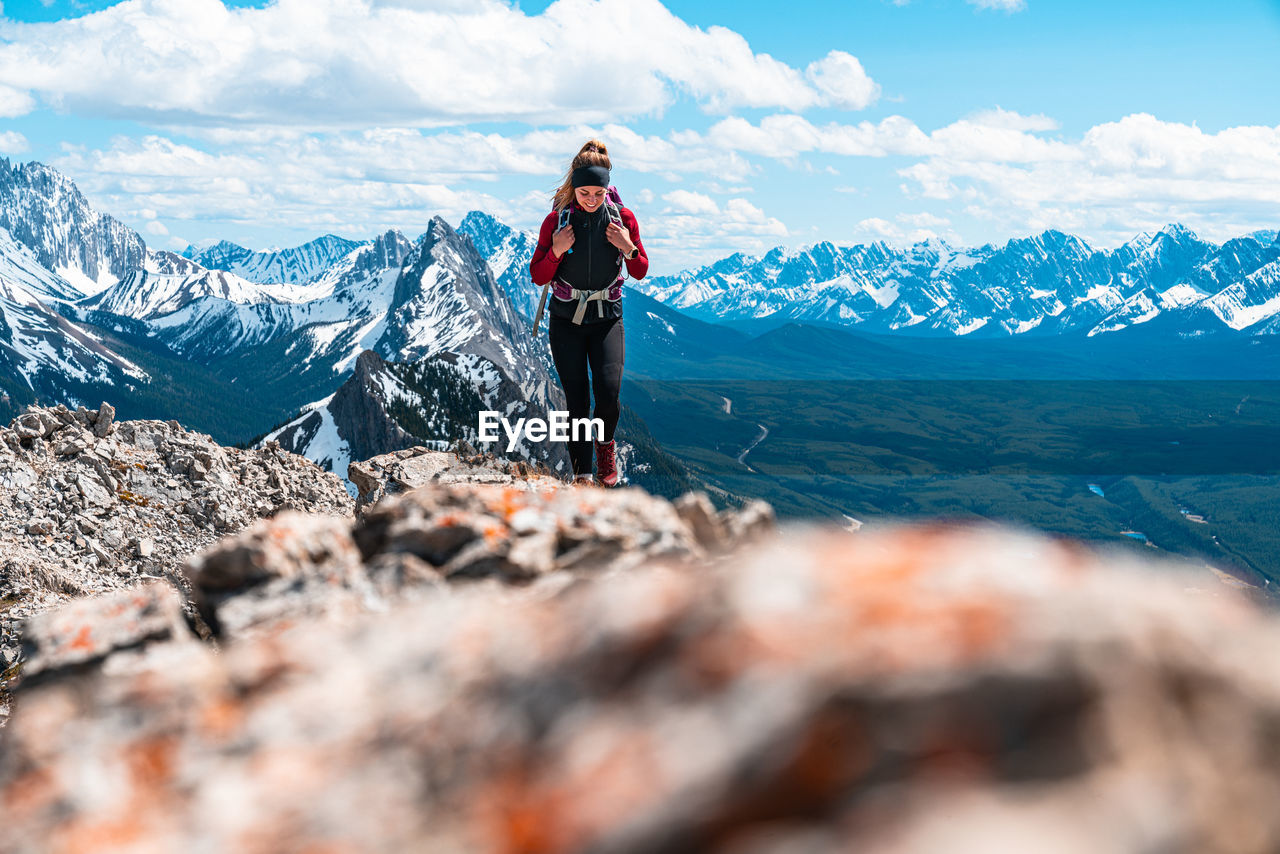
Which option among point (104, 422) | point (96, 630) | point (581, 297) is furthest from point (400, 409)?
point (96, 630)

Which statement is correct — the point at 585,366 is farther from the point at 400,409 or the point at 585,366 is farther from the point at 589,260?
the point at 400,409

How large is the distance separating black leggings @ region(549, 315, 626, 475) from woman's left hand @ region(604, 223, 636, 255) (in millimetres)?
1412

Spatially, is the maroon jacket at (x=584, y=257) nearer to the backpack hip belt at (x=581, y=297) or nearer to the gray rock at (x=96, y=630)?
the backpack hip belt at (x=581, y=297)

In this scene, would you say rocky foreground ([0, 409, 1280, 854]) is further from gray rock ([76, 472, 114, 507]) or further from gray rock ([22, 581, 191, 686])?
gray rock ([76, 472, 114, 507])

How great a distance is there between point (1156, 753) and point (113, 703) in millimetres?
5336

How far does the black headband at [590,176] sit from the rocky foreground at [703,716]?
9.11 meters

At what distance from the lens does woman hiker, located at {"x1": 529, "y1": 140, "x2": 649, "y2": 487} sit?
44.7 feet

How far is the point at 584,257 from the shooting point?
14.0 metres

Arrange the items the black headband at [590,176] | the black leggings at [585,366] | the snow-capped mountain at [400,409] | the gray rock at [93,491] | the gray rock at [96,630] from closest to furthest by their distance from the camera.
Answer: the gray rock at [96,630]
the black headband at [590,176]
the black leggings at [585,366]
the gray rock at [93,491]
the snow-capped mountain at [400,409]

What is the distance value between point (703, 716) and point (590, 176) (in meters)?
11.5

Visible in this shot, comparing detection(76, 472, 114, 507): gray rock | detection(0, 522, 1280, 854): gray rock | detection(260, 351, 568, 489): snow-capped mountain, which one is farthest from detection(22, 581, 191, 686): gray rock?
detection(260, 351, 568, 489): snow-capped mountain

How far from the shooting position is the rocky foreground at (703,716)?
2.83 meters

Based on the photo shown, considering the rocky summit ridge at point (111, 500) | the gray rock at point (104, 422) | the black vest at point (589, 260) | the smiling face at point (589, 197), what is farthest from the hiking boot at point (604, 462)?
the gray rock at point (104, 422)

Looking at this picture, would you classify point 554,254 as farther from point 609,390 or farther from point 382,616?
point 382,616
